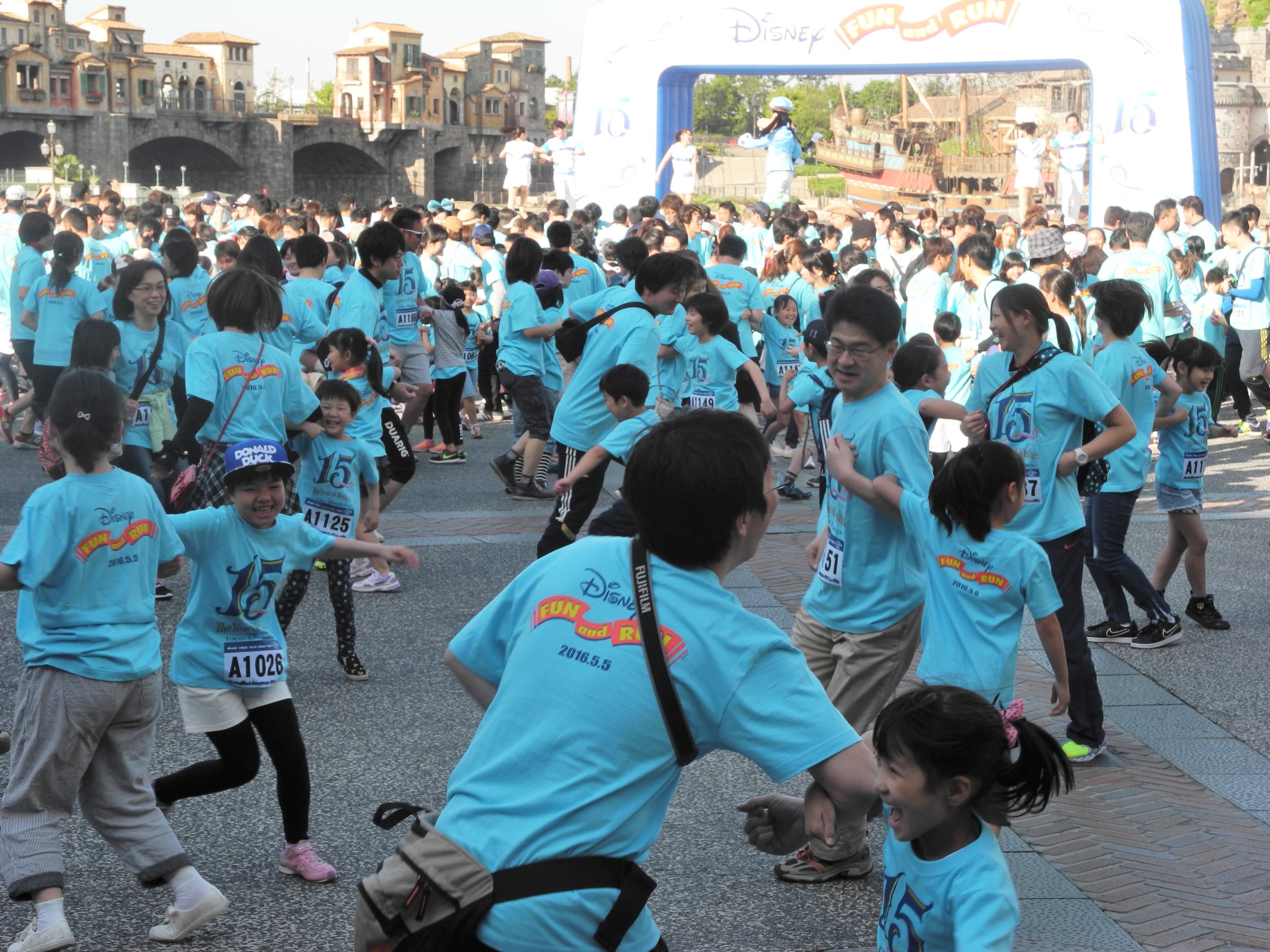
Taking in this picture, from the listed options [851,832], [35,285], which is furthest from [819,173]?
[851,832]

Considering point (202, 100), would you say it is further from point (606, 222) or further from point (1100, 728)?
point (1100, 728)

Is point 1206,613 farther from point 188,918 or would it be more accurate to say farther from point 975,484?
point 188,918

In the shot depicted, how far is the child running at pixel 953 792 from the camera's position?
254 cm

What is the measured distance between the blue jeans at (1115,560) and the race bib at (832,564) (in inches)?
97.1

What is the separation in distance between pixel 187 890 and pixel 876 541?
2214 millimetres

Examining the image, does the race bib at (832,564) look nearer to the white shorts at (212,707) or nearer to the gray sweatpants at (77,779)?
the white shorts at (212,707)

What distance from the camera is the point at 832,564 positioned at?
172 inches

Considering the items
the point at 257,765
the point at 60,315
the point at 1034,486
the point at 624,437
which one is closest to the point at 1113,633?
the point at 1034,486

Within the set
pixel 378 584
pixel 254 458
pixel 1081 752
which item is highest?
pixel 254 458

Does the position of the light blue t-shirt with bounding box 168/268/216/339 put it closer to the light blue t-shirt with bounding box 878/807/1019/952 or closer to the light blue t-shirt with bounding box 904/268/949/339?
the light blue t-shirt with bounding box 904/268/949/339

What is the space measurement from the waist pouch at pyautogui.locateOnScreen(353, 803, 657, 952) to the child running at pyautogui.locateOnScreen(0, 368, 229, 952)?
1919mm

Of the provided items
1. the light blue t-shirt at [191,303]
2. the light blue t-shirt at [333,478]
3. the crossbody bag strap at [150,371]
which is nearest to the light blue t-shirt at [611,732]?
the light blue t-shirt at [333,478]

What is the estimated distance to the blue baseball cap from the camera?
14.0 feet

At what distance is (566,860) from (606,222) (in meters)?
21.3
